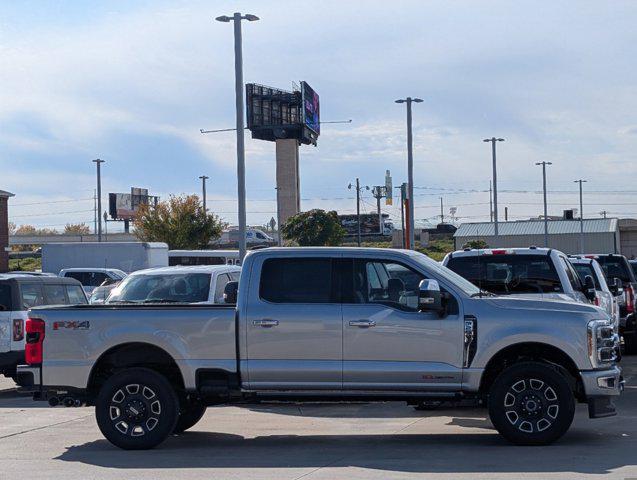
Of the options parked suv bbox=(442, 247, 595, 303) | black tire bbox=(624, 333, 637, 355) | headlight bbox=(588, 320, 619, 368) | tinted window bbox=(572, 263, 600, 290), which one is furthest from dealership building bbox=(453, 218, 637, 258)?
headlight bbox=(588, 320, 619, 368)

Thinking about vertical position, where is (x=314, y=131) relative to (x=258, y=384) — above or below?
above

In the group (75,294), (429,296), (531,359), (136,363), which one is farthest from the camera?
(75,294)

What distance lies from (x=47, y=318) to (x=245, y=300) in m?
2.12

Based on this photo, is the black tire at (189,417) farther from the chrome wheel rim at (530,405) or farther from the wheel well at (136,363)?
the chrome wheel rim at (530,405)

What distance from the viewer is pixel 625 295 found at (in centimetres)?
2098

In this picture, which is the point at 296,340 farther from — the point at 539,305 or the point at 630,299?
the point at 630,299

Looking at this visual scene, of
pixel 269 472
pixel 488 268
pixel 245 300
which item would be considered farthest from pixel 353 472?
pixel 488 268

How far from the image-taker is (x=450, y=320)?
1043 cm

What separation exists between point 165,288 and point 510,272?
561 cm

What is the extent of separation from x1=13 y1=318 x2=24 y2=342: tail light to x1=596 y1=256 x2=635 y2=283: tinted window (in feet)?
41.2

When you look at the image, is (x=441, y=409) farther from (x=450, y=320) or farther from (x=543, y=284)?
(x=450, y=320)

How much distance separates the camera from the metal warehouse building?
3469 inches

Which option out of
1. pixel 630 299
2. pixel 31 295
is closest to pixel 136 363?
pixel 31 295

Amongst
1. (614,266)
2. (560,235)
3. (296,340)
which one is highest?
(560,235)
